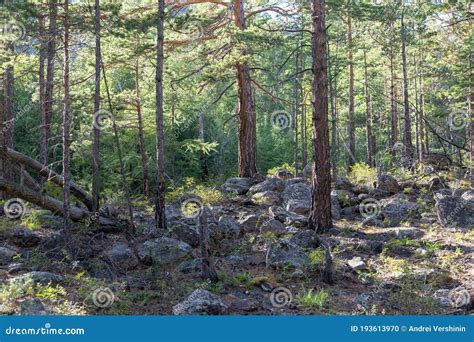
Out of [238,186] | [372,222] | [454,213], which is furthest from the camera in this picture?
[238,186]

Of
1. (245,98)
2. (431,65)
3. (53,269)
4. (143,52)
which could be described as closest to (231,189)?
(245,98)

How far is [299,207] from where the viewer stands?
49.1 feet

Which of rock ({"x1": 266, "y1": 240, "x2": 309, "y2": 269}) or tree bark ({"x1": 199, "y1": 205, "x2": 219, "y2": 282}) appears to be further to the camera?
rock ({"x1": 266, "y1": 240, "x2": 309, "y2": 269})

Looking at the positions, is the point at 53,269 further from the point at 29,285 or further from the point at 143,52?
the point at 143,52

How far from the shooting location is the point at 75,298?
7836 mm

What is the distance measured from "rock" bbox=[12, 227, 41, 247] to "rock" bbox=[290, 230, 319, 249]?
5705 millimetres

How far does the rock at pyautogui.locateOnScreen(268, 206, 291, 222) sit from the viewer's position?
45.3 feet

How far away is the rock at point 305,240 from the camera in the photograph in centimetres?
1131

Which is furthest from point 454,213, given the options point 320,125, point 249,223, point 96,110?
point 96,110

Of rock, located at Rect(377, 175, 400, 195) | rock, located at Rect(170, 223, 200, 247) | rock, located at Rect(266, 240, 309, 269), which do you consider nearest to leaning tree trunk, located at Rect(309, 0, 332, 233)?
rock, located at Rect(266, 240, 309, 269)

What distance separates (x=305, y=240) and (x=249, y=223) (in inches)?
91.3

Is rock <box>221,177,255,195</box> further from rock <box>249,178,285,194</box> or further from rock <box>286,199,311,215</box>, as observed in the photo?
rock <box>286,199,311,215</box>

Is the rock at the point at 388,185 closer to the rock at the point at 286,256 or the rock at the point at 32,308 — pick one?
the rock at the point at 286,256

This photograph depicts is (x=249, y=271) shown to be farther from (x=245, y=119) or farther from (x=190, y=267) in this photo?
(x=245, y=119)
